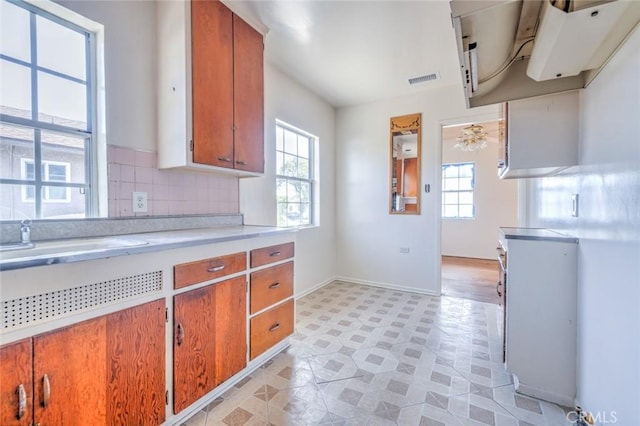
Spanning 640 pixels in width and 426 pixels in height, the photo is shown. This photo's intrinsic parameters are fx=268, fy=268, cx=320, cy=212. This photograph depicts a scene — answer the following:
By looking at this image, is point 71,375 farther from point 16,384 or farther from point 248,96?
point 248,96

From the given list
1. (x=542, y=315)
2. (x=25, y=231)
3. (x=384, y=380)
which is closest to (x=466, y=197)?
(x=542, y=315)

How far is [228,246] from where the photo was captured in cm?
166

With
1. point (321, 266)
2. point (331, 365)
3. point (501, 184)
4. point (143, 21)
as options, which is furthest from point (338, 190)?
point (501, 184)

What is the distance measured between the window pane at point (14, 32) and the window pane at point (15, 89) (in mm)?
65

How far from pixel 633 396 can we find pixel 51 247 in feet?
8.27

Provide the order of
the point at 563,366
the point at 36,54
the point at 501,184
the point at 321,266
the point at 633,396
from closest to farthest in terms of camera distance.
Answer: the point at 633,396 < the point at 36,54 < the point at 563,366 < the point at 321,266 < the point at 501,184

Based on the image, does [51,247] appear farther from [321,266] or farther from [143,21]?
[321,266]

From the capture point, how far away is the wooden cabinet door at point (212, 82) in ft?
5.86

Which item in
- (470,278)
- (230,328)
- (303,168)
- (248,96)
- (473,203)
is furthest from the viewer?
(473,203)

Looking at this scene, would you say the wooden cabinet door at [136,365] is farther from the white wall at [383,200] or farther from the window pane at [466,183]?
the window pane at [466,183]

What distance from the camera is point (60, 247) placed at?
1.28 m

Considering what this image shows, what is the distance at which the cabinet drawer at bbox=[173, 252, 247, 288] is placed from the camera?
1.39 m

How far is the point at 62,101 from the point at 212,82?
86 centimetres

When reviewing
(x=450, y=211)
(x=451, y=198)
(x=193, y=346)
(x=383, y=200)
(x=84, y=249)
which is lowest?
(x=193, y=346)
